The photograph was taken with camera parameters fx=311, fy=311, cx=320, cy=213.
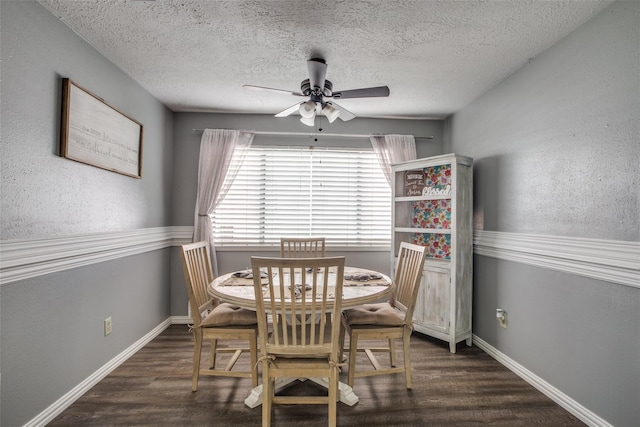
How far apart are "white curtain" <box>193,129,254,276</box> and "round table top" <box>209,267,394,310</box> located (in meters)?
1.31

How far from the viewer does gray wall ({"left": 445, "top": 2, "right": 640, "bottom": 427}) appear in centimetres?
170

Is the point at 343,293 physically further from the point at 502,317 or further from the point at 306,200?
the point at 306,200

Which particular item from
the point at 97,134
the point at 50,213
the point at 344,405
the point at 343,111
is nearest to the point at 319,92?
the point at 343,111

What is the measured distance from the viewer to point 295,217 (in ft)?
12.4

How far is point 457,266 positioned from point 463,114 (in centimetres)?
169

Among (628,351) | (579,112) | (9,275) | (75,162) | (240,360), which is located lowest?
(240,360)

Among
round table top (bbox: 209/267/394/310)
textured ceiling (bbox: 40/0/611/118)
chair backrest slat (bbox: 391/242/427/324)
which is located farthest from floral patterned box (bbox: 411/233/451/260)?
textured ceiling (bbox: 40/0/611/118)

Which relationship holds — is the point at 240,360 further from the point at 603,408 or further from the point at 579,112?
the point at 579,112

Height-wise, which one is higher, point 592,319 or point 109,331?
point 592,319

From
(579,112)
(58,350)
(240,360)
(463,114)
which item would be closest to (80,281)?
(58,350)

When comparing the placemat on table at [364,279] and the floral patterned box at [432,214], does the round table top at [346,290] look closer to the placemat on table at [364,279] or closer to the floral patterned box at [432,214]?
the placemat on table at [364,279]

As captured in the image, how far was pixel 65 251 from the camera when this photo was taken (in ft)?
6.53

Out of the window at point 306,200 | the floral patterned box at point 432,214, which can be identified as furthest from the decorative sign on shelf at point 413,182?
the window at point 306,200

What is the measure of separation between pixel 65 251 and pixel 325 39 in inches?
87.0
